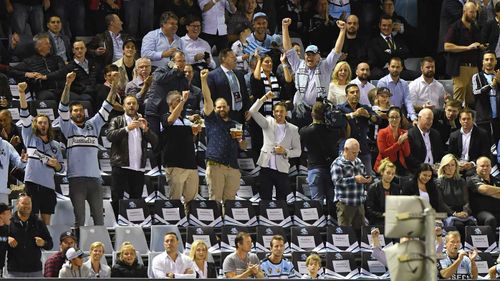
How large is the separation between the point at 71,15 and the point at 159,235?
5709 mm

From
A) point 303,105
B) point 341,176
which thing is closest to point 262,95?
point 303,105

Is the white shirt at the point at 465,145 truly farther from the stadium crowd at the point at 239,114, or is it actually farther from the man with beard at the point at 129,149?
the man with beard at the point at 129,149

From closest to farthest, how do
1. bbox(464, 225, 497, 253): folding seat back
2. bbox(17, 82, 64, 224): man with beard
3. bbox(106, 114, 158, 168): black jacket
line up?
1. bbox(17, 82, 64, 224): man with beard
2. bbox(106, 114, 158, 168): black jacket
3. bbox(464, 225, 497, 253): folding seat back

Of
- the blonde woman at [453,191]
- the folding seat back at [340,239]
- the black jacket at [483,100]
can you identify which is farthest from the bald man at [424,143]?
the folding seat back at [340,239]

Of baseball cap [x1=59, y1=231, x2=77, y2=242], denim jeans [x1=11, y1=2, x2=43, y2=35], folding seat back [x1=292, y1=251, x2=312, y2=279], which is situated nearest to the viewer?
baseball cap [x1=59, y1=231, x2=77, y2=242]

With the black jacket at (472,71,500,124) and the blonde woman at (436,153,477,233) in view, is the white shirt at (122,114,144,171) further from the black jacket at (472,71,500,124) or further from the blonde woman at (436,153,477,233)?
the black jacket at (472,71,500,124)

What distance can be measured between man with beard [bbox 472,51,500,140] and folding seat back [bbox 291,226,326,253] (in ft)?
13.5

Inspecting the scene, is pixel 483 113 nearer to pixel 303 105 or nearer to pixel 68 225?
pixel 303 105

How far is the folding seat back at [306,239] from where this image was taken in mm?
24438

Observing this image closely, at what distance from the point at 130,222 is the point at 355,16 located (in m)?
6.03

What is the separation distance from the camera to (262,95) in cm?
2664

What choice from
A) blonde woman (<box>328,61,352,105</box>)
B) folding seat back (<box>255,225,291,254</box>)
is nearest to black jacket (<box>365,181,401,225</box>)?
folding seat back (<box>255,225,291,254</box>)

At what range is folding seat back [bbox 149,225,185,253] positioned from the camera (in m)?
24.0

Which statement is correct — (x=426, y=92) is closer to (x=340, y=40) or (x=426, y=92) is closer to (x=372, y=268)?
(x=340, y=40)
